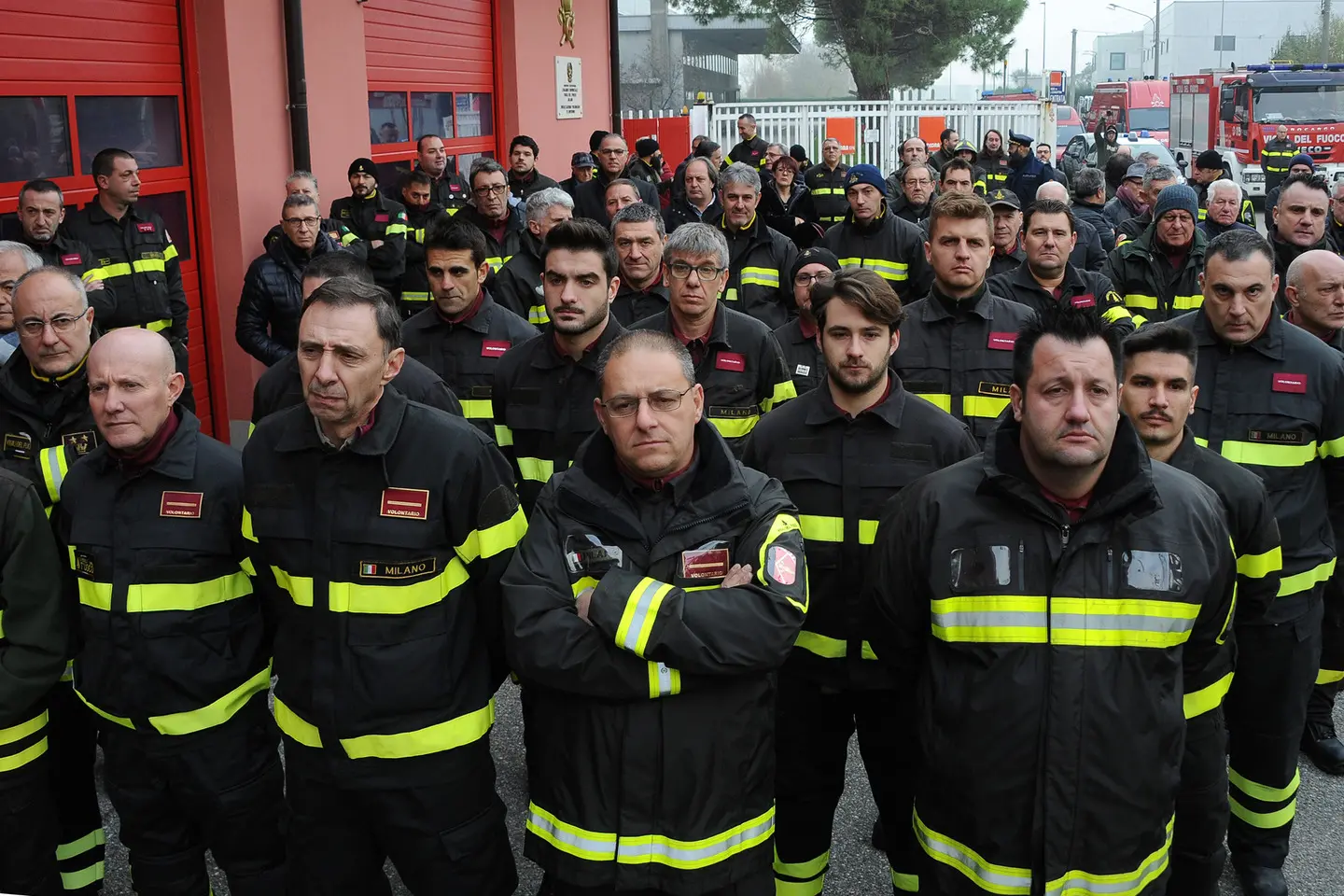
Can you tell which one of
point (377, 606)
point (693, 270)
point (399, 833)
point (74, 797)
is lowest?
point (74, 797)

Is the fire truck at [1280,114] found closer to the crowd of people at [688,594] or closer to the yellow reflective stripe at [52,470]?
the crowd of people at [688,594]

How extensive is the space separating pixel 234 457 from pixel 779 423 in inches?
65.9

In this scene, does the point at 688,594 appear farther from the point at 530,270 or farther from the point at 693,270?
the point at 530,270

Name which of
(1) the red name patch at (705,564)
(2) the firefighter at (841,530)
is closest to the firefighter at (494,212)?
(2) the firefighter at (841,530)

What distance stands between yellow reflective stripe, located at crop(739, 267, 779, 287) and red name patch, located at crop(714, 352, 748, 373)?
250cm

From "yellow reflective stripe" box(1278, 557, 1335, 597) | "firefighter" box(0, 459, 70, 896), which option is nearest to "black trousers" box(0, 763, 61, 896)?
"firefighter" box(0, 459, 70, 896)

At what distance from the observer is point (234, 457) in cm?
385

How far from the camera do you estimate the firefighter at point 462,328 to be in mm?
5605

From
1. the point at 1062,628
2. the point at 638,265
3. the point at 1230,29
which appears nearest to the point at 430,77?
the point at 638,265

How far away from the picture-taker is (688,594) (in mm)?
2971

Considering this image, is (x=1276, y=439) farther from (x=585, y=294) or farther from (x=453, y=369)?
(x=453, y=369)

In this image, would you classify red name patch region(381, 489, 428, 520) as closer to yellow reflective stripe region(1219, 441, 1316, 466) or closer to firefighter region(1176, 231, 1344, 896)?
firefighter region(1176, 231, 1344, 896)

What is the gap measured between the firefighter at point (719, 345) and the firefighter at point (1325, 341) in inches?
87.1

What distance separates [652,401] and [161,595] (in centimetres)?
157
